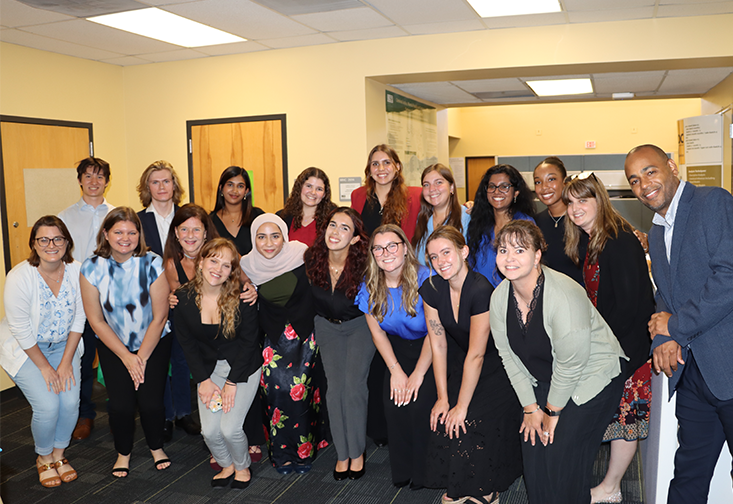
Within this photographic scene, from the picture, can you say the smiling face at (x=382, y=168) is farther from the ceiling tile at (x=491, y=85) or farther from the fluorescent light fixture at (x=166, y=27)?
the ceiling tile at (x=491, y=85)

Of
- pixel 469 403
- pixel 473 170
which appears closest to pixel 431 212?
pixel 469 403

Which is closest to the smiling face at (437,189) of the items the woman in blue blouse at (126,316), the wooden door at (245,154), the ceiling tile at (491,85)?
the woman in blue blouse at (126,316)

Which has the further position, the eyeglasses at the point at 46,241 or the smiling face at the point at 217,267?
the eyeglasses at the point at 46,241

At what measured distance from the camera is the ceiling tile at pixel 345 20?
4.36m

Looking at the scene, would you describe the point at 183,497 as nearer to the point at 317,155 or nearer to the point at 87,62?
the point at 317,155

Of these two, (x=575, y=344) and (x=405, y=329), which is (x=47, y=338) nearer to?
(x=405, y=329)

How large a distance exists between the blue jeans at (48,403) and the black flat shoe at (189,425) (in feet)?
2.40

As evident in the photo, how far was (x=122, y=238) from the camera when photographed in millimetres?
3215

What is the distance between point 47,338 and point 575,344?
9.30 ft

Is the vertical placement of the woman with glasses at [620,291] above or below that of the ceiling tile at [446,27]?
below

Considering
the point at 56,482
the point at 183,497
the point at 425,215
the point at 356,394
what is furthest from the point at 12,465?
the point at 425,215

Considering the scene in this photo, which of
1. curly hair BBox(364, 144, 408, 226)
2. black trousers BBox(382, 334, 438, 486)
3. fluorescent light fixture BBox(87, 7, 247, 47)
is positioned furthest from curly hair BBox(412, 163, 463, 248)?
fluorescent light fixture BBox(87, 7, 247, 47)

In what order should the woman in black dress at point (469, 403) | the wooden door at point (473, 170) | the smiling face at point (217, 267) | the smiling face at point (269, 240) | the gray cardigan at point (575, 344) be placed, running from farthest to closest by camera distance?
1. the wooden door at point (473, 170)
2. the smiling face at point (269, 240)
3. the smiling face at point (217, 267)
4. the woman in black dress at point (469, 403)
5. the gray cardigan at point (575, 344)

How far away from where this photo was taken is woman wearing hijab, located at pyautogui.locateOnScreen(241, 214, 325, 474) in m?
3.27
